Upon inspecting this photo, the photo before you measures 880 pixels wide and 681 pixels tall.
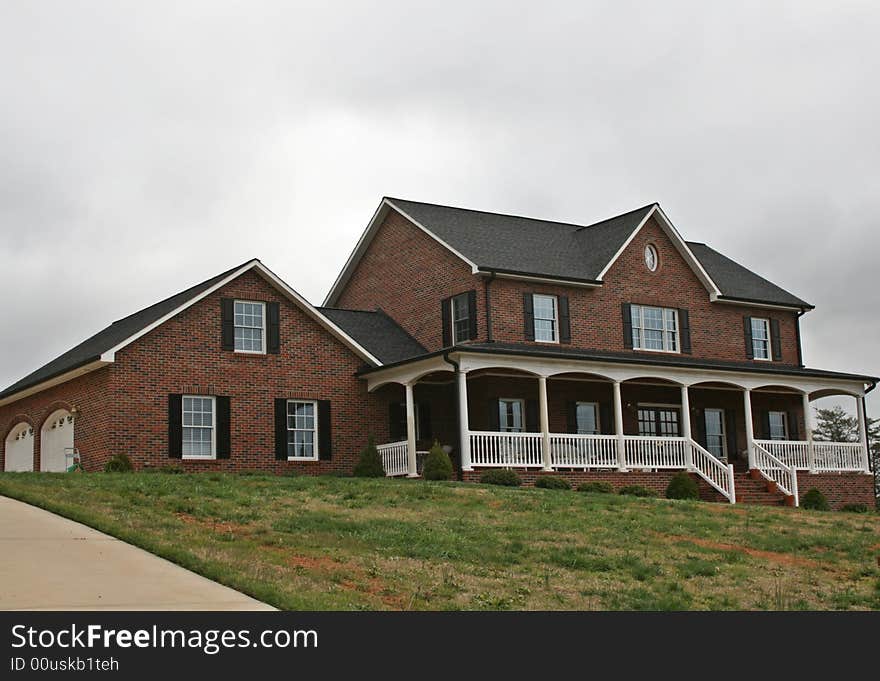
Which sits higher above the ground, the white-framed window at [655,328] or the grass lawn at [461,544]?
the white-framed window at [655,328]

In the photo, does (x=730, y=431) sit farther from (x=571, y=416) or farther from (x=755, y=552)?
(x=755, y=552)

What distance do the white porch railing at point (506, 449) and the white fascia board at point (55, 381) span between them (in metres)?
9.55

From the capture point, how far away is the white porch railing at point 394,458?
102ft

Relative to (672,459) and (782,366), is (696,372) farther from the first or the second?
(782,366)

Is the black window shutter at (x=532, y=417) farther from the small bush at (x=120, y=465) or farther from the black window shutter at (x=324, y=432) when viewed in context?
the small bush at (x=120, y=465)

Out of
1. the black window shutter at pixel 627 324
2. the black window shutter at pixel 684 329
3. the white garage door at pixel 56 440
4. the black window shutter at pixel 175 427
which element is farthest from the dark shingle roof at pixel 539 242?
the white garage door at pixel 56 440

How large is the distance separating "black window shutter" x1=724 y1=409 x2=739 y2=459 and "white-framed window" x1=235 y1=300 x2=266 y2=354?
1577cm

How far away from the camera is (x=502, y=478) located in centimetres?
2905

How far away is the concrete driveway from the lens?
1156cm

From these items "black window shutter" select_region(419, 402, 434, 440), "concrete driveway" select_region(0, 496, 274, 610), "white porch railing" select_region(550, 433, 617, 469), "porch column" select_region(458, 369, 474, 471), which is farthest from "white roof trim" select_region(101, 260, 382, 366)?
"concrete driveway" select_region(0, 496, 274, 610)

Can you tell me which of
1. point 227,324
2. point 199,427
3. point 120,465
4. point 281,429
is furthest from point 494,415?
point 120,465

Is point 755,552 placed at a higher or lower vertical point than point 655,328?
lower

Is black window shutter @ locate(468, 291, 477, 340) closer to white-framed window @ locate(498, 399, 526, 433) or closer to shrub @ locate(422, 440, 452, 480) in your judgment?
white-framed window @ locate(498, 399, 526, 433)

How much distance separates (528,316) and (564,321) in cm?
133
